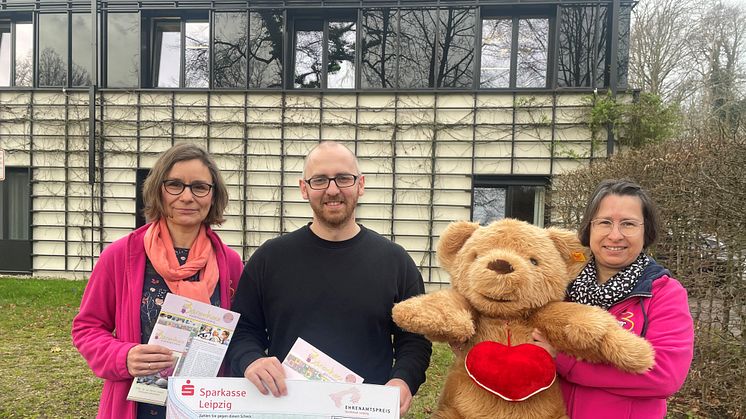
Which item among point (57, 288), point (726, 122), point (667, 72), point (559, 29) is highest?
point (667, 72)

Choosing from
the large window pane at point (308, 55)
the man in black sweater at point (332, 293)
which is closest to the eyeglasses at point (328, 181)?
the man in black sweater at point (332, 293)

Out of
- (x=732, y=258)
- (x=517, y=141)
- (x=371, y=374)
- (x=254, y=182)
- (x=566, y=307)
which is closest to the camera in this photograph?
(x=566, y=307)

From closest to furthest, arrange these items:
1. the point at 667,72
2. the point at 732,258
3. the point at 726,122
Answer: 1. the point at 732,258
2. the point at 726,122
3. the point at 667,72

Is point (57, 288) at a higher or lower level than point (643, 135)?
lower

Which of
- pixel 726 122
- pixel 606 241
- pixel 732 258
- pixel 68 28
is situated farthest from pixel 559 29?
pixel 68 28

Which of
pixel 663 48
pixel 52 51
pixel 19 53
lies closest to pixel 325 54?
pixel 52 51

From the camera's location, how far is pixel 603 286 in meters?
1.77

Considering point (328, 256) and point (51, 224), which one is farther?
point (51, 224)

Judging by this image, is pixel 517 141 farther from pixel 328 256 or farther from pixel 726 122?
pixel 328 256

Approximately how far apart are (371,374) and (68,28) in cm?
1093

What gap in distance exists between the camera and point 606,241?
69.3 inches

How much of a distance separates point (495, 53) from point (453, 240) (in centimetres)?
780

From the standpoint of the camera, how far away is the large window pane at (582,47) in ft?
27.8

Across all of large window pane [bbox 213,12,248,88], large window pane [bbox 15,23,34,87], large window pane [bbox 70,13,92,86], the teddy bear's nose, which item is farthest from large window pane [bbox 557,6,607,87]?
large window pane [bbox 15,23,34,87]
